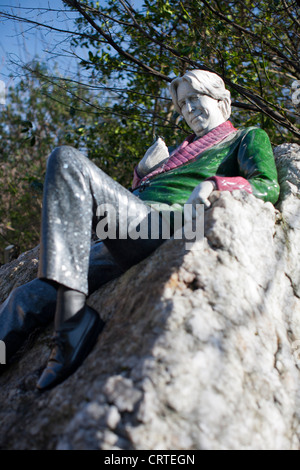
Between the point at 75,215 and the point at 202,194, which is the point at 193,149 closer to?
the point at 202,194

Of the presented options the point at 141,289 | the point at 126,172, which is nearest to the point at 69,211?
the point at 141,289

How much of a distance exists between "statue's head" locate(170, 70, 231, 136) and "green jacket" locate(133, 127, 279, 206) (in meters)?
0.23

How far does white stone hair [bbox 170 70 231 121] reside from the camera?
9.29ft

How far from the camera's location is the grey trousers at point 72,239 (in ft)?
5.85

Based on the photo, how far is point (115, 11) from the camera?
4.93 meters

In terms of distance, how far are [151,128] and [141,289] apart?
444 cm

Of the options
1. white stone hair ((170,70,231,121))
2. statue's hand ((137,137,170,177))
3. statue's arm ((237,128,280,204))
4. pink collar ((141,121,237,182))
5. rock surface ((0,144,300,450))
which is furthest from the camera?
statue's hand ((137,137,170,177))

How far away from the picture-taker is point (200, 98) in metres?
2.86

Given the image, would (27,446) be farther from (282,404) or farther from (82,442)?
(282,404)

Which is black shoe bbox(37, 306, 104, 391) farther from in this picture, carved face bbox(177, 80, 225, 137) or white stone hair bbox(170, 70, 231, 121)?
white stone hair bbox(170, 70, 231, 121)

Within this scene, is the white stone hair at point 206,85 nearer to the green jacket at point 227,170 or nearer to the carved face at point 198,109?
the carved face at point 198,109

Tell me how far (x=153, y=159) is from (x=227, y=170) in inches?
22.3

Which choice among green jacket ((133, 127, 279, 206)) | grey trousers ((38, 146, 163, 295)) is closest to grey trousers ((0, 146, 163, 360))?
grey trousers ((38, 146, 163, 295))

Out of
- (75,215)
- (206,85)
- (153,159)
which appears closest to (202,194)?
(75,215)
